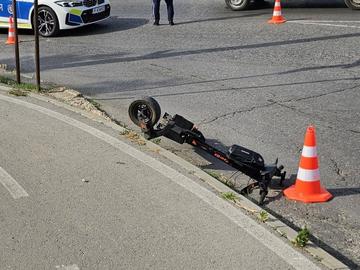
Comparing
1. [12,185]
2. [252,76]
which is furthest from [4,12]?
[12,185]

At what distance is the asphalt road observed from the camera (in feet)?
21.3

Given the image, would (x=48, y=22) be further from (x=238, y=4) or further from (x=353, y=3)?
(x=353, y=3)

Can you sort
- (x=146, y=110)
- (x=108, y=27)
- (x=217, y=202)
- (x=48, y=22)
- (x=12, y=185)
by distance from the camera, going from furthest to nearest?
1. (x=108, y=27)
2. (x=48, y=22)
3. (x=146, y=110)
4. (x=12, y=185)
5. (x=217, y=202)

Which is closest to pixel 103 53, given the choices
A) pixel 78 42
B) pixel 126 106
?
pixel 78 42

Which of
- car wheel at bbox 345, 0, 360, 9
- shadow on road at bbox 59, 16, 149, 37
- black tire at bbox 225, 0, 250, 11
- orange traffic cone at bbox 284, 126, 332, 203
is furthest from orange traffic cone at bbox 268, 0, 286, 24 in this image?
orange traffic cone at bbox 284, 126, 332, 203

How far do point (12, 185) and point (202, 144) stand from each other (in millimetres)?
1883

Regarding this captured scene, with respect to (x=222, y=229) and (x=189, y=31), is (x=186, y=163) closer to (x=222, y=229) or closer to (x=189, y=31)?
(x=222, y=229)

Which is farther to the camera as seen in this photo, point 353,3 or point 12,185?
point 353,3

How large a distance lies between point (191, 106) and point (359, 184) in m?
3.17

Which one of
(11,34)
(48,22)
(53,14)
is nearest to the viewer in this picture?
(11,34)

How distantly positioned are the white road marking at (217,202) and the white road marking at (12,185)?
4.22 ft

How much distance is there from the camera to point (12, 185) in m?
6.07

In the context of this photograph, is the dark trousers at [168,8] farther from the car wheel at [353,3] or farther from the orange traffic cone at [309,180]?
the orange traffic cone at [309,180]

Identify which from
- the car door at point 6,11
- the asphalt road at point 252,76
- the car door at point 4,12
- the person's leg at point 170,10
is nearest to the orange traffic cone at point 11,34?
the asphalt road at point 252,76
